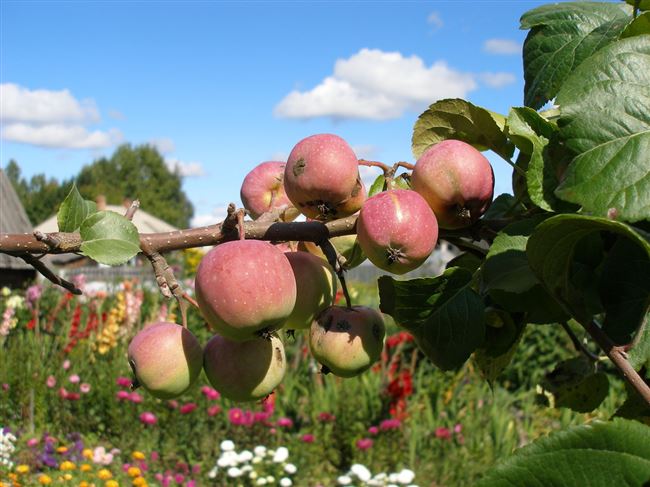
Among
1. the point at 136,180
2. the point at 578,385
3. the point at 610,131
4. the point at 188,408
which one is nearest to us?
the point at 610,131

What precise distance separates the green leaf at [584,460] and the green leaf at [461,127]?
0.47 metres

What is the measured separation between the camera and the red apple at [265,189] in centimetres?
110

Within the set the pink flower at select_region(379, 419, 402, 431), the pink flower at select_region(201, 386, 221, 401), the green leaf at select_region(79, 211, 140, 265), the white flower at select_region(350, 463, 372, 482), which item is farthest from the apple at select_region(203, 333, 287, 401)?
the pink flower at select_region(201, 386, 221, 401)

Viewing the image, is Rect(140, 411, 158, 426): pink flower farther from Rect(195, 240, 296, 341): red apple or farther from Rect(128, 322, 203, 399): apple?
Rect(195, 240, 296, 341): red apple

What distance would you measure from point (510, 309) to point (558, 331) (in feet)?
24.2

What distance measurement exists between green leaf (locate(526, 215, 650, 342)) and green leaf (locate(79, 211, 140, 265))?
0.50 m

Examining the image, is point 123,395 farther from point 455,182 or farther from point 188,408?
point 455,182

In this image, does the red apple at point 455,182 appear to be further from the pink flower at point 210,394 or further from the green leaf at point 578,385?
the pink flower at point 210,394

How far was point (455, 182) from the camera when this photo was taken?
2.83ft

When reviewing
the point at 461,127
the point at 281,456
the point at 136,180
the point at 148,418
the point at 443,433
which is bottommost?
the point at 281,456

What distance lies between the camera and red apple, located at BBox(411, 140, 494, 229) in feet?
2.85

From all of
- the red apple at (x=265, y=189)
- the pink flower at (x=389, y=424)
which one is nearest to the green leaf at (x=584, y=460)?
the red apple at (x=265, y=189)

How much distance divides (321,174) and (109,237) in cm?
30

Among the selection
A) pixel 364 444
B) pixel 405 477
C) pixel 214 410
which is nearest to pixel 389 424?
pixel 364 444
